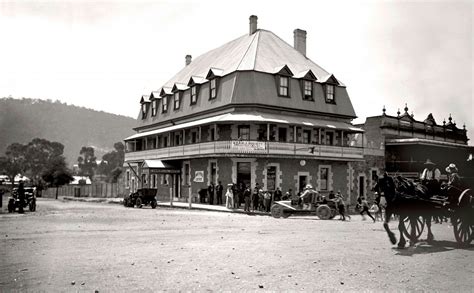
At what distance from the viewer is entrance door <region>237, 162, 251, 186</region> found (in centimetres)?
3219

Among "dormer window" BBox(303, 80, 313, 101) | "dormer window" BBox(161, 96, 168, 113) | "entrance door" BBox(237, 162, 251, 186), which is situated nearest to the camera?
"entrance door" BBox(237, 162, 251, 186)

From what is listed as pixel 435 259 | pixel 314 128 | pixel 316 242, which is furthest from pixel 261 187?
pixel 435 259

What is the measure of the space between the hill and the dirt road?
2.55 m

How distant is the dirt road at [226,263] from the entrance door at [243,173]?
18.5 meters

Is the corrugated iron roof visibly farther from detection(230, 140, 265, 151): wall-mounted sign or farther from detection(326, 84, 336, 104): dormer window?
detection(230, 140, 265, 151): wall-mounted sign

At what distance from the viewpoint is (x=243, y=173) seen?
106 ft

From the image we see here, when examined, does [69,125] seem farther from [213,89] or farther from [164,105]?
[213,89]

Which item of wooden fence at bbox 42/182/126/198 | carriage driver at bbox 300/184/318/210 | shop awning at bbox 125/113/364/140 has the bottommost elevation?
wooden fence at bbox 42/182/126/198

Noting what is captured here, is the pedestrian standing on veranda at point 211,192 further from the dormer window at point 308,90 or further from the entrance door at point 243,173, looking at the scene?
the dormer window at point 308,90

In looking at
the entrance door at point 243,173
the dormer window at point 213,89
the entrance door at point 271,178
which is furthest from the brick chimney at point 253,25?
the entrance door at point 271,178

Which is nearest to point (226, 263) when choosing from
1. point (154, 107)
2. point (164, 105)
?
point (164, 105)

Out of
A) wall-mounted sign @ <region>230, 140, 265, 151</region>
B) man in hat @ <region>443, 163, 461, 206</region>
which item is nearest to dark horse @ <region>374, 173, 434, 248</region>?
man in hat @ <region>443, 163, 461, 206</region>

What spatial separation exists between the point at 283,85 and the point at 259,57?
310cm

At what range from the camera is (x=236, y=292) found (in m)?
6.63
